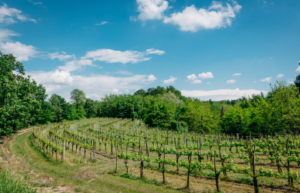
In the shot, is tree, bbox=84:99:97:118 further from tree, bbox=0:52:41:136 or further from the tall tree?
tree, bbox=0:52:41:136

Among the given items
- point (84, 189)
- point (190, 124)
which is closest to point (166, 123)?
point (190, 124)

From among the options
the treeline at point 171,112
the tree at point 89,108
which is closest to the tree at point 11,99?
the treeline at point 171,112

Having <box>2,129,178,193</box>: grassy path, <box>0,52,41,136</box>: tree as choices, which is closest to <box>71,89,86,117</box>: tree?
<box>0,52,41,136</box>: tree

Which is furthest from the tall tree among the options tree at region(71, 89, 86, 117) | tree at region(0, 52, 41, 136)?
tree at region(0, 52, 41, 136)

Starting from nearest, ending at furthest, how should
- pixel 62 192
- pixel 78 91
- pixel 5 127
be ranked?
pixel 62 192, pixel 5 127, pixel 78 91

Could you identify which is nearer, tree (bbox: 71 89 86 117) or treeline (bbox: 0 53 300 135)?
treeline (bbox: 0 53 300 135)

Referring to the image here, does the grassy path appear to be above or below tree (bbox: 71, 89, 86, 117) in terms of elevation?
below

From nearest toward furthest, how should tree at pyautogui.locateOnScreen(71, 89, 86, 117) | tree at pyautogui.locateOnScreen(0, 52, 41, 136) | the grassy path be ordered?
1. the grassy path
2. tree at pyautogui.locateOnScreen(0, 52, 41, 136)
3. tree at pyautogui.locateOnScreen(71, 89, 86, 117)

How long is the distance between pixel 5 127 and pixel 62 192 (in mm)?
21737

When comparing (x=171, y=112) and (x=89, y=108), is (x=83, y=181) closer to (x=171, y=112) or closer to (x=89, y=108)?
(x=171, y=112)

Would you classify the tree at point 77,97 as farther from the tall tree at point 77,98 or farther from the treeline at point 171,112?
the treeline at point 171,112

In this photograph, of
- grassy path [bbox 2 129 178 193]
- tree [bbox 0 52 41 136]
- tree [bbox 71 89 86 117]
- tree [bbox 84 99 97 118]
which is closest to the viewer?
grassy path [bbox 2 129 178 193]

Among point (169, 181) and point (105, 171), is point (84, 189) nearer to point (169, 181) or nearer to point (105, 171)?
point (105, 171)

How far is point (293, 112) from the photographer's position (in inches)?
1192
